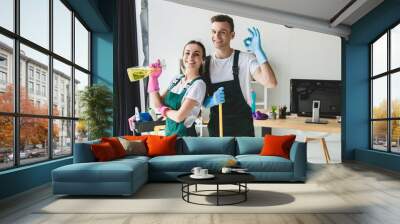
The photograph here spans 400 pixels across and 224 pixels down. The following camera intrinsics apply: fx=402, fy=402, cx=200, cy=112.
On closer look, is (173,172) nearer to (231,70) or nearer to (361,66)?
(231,70)

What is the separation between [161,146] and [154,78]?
2.43 meters

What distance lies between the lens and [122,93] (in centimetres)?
858

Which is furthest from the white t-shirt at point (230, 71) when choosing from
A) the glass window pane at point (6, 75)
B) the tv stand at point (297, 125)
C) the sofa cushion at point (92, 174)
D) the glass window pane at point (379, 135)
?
the glass window pane at point (6, 75)

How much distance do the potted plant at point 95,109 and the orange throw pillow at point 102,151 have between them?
83.7 inches

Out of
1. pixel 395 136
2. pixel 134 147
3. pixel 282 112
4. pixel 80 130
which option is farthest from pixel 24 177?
pixel 395 136

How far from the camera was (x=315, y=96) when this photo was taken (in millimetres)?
10125

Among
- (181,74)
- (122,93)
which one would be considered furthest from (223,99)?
(122,93)

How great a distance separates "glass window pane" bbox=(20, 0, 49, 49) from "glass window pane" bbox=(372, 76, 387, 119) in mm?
6684

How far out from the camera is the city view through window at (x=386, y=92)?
791cm

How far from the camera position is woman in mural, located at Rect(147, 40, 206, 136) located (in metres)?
8.10

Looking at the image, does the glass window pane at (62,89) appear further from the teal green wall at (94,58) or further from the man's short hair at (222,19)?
the man's short hair at (222,19)

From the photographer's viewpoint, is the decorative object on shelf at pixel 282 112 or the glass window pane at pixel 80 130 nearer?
the glass window pane at pixel 80 130

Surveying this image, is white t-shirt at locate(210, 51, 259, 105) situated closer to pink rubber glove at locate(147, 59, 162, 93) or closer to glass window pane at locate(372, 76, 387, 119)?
pink rubber glove at locate(147, 59, 162, 93)

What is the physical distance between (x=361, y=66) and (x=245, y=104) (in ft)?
10.4
